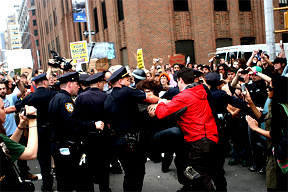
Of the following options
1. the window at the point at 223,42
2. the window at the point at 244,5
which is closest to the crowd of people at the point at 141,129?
the window at the point at 223,42

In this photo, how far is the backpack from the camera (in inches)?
92.4

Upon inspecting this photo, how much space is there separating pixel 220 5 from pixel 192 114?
823 inches

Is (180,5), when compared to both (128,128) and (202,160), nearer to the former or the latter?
(128,128)

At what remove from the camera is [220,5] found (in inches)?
887

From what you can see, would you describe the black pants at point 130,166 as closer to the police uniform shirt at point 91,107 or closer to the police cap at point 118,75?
the police uniform shirt at point 91,107

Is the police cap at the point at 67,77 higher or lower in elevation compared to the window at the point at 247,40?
lower

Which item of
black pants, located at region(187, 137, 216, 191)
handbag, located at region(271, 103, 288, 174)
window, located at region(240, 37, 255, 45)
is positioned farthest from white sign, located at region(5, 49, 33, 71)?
window, located at region(240, 37, 255, 45)

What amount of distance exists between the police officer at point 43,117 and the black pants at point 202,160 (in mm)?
3180

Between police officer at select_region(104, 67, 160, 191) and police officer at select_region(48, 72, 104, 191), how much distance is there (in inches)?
13.2

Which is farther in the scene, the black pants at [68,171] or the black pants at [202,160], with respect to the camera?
the black pants at [68,171]

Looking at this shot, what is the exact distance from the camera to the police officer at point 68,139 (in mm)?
4398

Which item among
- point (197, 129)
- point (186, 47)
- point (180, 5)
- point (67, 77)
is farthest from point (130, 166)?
point (180, 5)

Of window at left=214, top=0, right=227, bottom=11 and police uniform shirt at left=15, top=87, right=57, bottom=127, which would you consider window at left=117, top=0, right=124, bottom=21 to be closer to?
window at left=214, top=0, right=227, bottom=11

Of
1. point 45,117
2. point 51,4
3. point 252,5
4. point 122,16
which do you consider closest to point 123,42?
point 122,16
